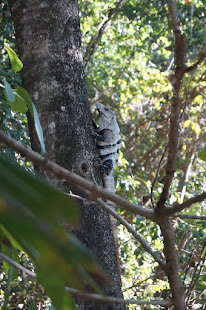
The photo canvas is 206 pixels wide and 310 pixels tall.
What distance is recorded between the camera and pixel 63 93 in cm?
193

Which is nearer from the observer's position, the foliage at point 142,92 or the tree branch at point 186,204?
the tree branch at point 186,204

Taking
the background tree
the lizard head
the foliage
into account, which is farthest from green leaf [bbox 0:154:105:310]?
the foliage

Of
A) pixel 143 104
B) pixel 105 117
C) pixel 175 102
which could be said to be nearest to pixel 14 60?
pixel 175 102

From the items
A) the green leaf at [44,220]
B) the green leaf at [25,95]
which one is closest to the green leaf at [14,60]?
the green leaf at [25,95]

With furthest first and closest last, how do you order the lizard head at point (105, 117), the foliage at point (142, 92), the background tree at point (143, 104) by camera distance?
the foliage at point (142, 92) < the background tree at point (143, 104) < the lizard head at point (105, 117)

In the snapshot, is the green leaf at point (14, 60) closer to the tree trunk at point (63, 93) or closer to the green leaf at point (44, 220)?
the tree trunk at point (63, 93)

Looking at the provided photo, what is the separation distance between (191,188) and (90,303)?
15.3ft

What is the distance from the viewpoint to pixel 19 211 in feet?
1.28

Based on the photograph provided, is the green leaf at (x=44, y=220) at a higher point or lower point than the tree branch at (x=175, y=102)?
lower

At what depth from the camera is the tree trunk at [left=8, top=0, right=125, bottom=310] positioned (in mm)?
1799

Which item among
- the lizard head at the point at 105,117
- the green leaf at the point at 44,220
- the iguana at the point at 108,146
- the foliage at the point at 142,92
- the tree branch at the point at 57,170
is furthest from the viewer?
the foliage at the point at 142,92

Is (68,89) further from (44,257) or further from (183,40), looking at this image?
(44,257)

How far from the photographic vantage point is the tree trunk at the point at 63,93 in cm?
180

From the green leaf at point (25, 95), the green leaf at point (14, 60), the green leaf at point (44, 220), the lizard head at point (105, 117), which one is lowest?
the green leaf at point (44, 220)
